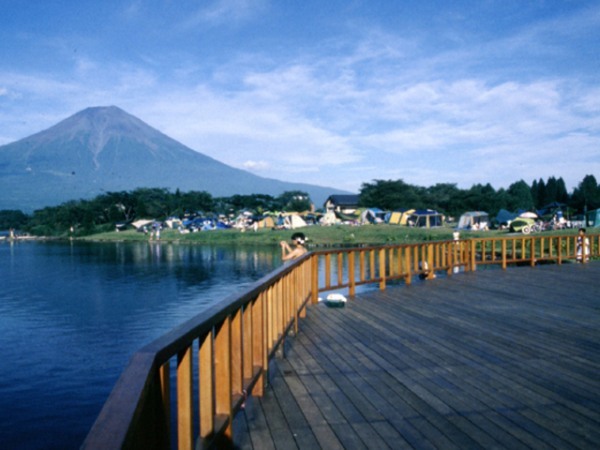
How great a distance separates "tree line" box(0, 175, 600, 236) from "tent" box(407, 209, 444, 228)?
41.3ft

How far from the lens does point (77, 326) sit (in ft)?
60.7

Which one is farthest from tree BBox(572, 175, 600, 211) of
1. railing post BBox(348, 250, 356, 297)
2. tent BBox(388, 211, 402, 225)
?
railing post BBox(348, 250, 356, 297)

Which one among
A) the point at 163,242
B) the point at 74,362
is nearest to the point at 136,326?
the point at 74,362

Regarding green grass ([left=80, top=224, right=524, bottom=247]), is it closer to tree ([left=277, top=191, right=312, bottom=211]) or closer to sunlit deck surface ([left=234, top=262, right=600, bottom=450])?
tree ([left=277, top=191, right=312, bottom=211])

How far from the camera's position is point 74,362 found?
13766mm

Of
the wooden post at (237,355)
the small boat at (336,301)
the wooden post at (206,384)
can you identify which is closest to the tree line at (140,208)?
the small boat at (336,301)

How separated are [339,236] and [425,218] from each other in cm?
1434

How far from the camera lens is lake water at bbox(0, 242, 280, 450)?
33.1 feet

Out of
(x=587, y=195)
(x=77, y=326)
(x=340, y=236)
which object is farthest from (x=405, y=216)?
(x=77, y=326)

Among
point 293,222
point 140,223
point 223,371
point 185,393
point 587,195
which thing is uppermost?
point 587,195

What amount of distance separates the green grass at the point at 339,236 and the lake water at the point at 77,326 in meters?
14.9

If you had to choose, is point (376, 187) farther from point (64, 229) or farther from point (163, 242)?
point (64, 229)

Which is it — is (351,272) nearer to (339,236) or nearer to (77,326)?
(77,326)

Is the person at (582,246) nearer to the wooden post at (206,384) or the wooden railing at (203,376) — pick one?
the wooden railing at (203,376)
